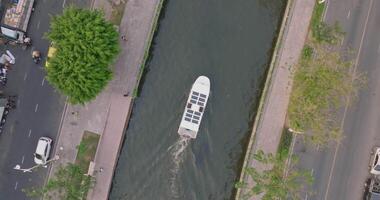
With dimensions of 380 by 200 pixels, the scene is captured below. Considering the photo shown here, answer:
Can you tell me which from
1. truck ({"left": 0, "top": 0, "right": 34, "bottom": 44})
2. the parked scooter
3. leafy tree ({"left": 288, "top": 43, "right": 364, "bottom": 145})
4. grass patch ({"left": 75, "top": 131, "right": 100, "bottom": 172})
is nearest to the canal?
grass patch ({"left": 75, "top": 131, "right": 100, "bottom": 172})

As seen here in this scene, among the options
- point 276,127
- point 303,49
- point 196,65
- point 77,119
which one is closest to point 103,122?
point 77,119

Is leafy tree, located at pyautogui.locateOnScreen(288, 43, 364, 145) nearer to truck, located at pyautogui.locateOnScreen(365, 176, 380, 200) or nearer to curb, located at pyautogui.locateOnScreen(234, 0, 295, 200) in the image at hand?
curb, located at pyautogui.locateOnScreen(234, 0, 295, 200)

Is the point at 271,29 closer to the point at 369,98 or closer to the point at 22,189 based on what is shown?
the point at 369,98

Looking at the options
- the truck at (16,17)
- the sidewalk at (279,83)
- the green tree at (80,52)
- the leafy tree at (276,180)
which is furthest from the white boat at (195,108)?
the truck at (16,17)

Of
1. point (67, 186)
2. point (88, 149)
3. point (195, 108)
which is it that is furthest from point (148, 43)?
point (67, 186)

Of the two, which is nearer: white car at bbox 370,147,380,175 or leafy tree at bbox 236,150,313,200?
leafy tree at bbox 236,150,313,200

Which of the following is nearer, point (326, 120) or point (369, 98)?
point (326, 120)
